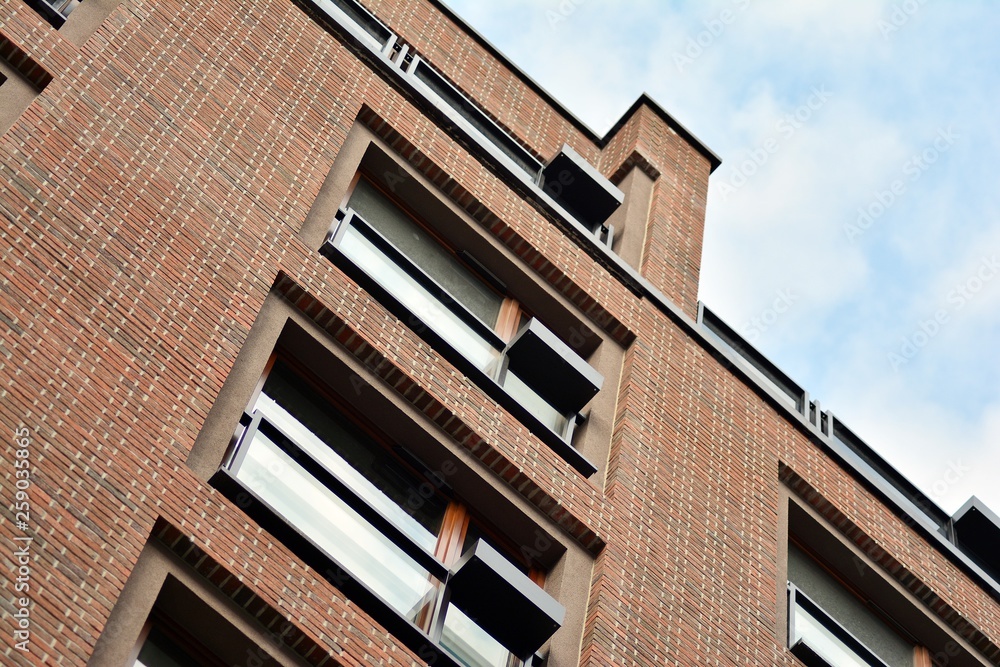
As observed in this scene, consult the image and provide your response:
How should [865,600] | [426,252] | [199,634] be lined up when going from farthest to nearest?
1. [865,600]
2. [426,252]
3. [199,634]

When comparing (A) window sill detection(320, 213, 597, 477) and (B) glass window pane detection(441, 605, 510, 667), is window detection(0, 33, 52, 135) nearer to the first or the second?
(A) window sill detection(320, 213, 597, 477)

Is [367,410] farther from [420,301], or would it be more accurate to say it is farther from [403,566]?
[420,301]

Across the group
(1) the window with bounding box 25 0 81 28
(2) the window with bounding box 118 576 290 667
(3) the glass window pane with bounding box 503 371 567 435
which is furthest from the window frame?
(1) the window with bounding box 25 0 81 28

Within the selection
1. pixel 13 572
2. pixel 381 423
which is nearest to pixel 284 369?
pixel 381 423

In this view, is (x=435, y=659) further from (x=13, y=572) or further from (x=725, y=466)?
(x=725, y=466)

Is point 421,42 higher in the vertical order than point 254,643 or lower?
higher

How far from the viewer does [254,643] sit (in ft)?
33.6

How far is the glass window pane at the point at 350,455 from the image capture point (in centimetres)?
1298

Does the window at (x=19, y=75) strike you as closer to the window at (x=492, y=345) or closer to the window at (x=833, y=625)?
the window at (x=492, y=345)

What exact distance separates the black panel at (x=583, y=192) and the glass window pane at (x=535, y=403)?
189 inches

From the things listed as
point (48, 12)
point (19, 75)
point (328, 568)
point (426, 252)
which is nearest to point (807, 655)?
point (328, 568)

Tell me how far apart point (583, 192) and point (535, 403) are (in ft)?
17.4

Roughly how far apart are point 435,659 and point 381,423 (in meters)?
2.97

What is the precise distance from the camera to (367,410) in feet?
44.8
